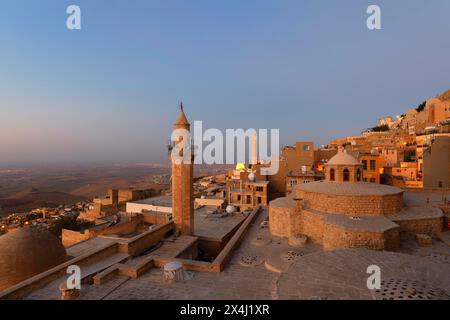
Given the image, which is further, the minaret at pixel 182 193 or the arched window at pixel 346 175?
the minaret at pixel 182 193

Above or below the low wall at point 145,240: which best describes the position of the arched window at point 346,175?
above

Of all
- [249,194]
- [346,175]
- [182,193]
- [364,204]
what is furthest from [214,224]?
[364,204]

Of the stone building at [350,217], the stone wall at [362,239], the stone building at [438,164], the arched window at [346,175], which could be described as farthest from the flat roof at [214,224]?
the stone building at [438,164]

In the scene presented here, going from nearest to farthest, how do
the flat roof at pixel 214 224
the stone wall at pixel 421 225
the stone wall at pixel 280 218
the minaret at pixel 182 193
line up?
the stone wall at pixel 421 225
the stone wall at pixel 280 218
the minaret at pixel 182 193
the flat roof at pixel 214 224

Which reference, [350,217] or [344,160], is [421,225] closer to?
[350,217]

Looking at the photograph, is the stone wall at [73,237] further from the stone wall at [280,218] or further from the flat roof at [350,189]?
the flat roof at [350,189]

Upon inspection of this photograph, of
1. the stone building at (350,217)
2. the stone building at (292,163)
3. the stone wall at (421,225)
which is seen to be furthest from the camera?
the stone building at (292,163)

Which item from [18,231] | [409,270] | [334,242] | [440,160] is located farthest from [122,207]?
[440,160]

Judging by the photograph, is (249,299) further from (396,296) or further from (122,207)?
(122,207)
